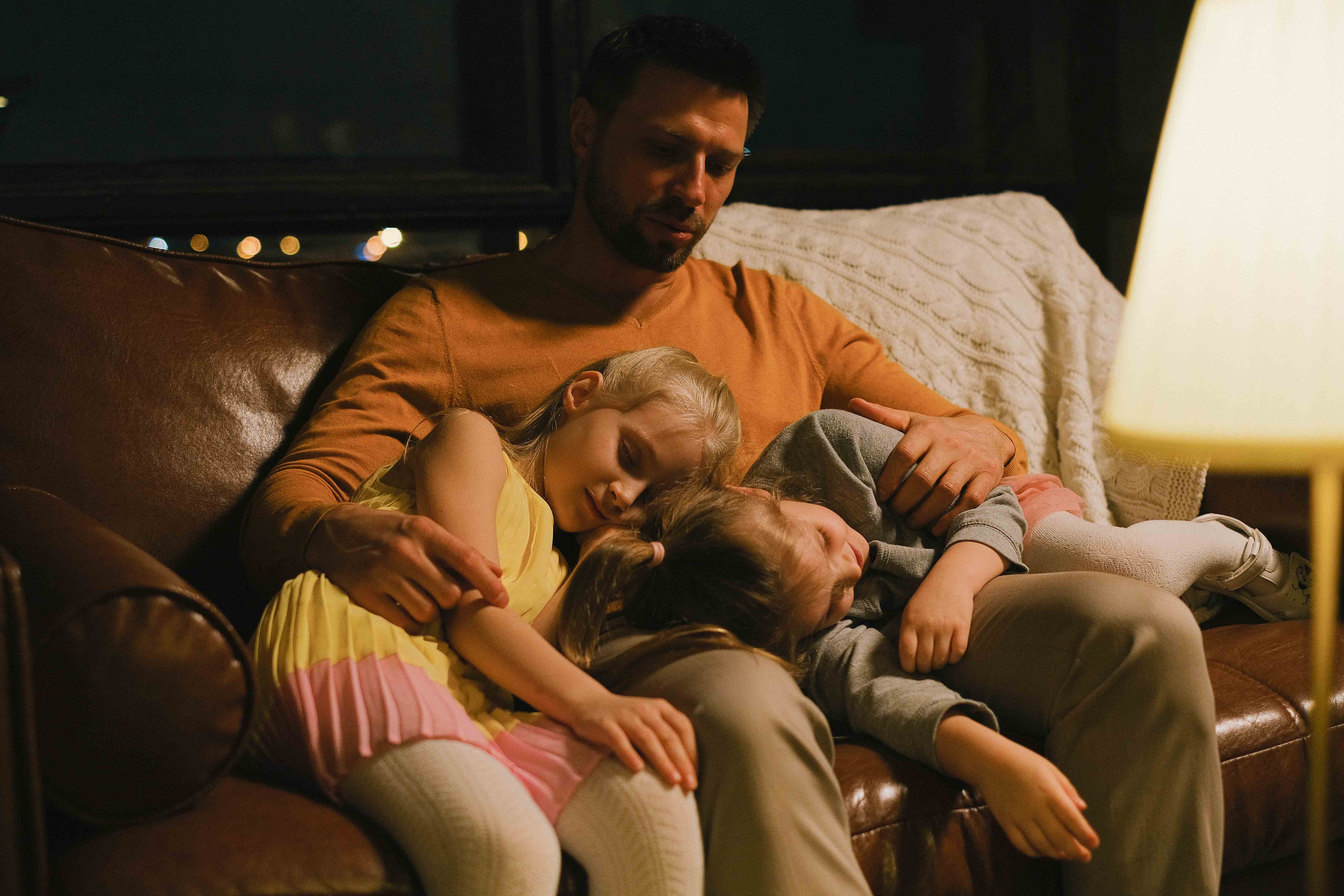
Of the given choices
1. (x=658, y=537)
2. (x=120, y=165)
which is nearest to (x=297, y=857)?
(x=658, y=537)

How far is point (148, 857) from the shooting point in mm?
819

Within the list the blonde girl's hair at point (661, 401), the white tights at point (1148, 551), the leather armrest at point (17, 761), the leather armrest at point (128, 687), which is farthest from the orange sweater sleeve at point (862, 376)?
the leather armrest at point (17, 761)

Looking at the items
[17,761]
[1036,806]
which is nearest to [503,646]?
[17,761]

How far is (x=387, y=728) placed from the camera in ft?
3.07

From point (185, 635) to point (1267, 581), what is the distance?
1.32 meters

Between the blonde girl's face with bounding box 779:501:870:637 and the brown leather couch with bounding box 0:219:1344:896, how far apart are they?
0.17m

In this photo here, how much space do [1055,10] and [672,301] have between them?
68.3 inches

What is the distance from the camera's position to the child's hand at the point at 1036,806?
3.18 feet

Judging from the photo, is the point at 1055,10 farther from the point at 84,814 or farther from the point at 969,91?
the point at 84,814

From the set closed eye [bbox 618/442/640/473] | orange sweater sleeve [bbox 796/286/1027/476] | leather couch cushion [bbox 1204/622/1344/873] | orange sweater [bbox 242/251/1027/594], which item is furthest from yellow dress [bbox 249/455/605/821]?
orange sweater sleeve [bbox 796/286/1027/476]

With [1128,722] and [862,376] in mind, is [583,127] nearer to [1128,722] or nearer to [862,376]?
[862,376]

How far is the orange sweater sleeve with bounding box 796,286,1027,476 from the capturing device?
1.67 metres

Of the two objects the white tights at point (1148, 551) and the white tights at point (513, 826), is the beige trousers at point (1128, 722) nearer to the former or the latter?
the white tights at point (1148, 551)

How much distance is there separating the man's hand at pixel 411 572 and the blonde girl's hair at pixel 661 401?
0.29m
